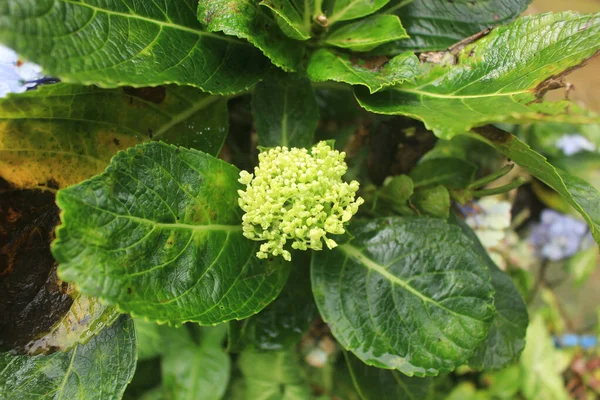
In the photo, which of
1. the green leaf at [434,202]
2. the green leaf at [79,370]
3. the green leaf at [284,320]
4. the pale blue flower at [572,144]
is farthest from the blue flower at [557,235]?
the green leaf at [79,370]

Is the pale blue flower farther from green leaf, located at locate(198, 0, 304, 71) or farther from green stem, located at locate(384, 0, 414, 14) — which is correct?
green leaf, located at locate(198, 0, 304, 71)

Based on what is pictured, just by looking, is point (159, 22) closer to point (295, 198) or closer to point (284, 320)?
point (295, 198)

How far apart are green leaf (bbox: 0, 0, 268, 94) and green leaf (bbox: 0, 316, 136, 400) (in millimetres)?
272

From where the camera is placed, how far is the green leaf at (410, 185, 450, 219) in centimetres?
66

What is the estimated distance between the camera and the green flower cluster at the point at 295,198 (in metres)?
0.50

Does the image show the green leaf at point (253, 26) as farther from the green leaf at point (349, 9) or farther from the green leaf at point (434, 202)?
the green leaf at point (434, 202)

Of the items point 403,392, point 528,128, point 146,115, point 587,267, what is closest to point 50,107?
point 146,115

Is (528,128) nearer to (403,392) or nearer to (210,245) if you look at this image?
(403,392)

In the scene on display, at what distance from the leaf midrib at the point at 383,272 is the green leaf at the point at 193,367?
491mm

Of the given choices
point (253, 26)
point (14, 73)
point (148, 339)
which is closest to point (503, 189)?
point (253, 26)

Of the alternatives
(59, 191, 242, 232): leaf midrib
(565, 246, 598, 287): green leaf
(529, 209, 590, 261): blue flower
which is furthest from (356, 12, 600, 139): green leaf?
(565, 246, 598, 287): green leaf

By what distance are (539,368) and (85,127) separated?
1506 mm

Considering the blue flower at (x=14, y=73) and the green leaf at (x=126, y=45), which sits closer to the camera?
the green leaf at (x=126, y=45)

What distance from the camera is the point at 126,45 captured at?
0.49 meters
